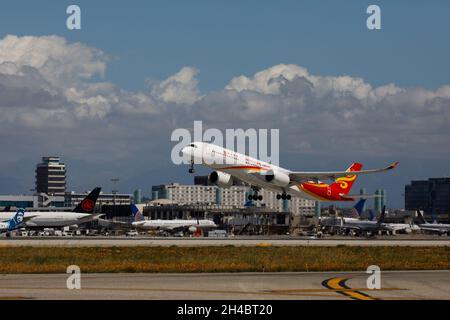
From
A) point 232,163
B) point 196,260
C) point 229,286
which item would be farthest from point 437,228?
point 229,286

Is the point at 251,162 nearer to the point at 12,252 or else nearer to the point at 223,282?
the point at 12,252

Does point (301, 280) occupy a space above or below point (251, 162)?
below

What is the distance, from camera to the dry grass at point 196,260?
148ft

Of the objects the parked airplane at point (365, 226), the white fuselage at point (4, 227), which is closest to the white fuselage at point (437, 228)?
the parked airplane at point (365, 226)

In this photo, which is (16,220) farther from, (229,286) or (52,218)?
(229,286)

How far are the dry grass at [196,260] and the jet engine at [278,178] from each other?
13059mm

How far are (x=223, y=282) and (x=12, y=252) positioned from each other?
113 feet

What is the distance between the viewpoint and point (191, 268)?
4491cm

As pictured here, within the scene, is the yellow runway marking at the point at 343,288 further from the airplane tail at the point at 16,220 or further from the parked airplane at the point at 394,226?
the parked airplane at the point at 394,226

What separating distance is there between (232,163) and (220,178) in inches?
178

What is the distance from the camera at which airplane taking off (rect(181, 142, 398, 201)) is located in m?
72.1
